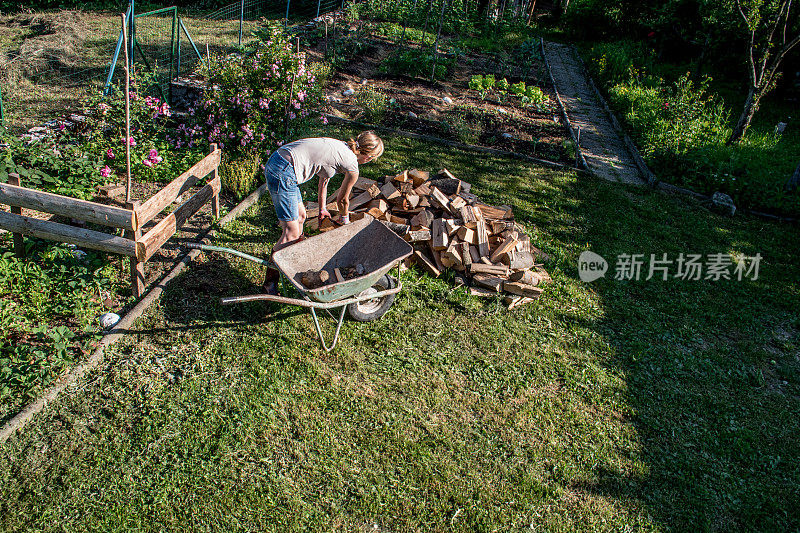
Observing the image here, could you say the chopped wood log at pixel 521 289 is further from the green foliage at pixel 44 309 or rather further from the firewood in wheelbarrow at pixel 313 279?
the green foliage at pixel 44 309

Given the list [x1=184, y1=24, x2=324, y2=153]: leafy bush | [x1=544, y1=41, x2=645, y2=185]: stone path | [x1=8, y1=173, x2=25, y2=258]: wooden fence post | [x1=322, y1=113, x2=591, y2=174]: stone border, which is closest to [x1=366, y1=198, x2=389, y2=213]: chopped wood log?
[x1=184, y1=24, x2=324, y2=153]: leafy bush

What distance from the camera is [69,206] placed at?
177 inches

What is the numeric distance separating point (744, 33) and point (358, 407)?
14111mm

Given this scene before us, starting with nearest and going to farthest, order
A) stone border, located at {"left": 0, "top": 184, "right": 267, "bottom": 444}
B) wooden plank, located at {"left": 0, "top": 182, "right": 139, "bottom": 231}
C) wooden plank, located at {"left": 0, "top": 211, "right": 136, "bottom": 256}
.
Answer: stone border, located at {"left": 0, "top": 184, "right": 267, "bottom": 444} < wooden plank, located at {"left": 0, "top": 182, "right": 139, "bottom": 231} < wooden plank, located at {"left": 0, "top": 211, "right": 136, "bottom": 256}

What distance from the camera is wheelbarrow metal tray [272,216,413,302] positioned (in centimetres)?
462

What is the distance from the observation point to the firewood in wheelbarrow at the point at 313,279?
4.88 metres

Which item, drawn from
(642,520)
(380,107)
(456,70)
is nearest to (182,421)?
(642,520)

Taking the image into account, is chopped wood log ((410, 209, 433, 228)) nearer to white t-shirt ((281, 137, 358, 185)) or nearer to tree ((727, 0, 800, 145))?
white t-shirt ((281, 137, 358, 185))

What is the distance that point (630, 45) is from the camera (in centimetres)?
1694

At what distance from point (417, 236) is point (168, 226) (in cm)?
251

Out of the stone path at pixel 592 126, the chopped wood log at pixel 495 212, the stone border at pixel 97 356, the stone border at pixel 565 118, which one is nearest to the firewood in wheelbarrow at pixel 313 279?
the stone border at pixel 97 356

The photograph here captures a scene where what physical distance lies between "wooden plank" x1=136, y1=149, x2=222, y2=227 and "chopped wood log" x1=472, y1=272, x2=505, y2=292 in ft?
10.3

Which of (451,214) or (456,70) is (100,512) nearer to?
(451,214)

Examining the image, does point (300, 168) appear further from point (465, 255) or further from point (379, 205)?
point (465, 255)
